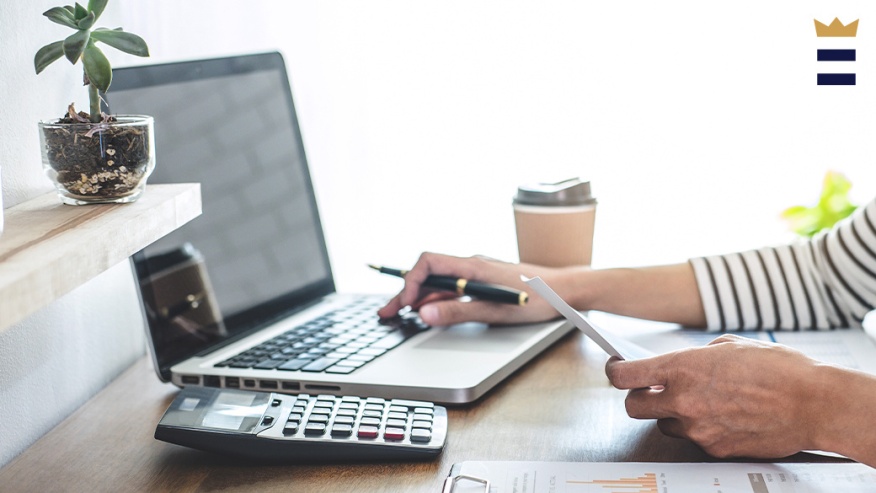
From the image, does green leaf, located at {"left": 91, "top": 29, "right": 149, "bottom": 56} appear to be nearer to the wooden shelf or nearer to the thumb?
the wooden shelf

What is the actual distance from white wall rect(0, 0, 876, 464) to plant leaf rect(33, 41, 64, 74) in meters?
0.76

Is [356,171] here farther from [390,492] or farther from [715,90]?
[390,492]

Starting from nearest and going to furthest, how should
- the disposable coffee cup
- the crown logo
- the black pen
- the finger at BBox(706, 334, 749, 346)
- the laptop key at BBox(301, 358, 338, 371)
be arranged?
the finger at BBox(706, 334, 749, 346) → the laptop key at BBox(301, 358, 338, 371) → the black pen → the disposable coffee cup → the crown logo

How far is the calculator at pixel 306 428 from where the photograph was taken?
69 cm

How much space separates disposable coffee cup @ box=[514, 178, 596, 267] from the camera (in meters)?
1.16

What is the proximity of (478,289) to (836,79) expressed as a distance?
93cm

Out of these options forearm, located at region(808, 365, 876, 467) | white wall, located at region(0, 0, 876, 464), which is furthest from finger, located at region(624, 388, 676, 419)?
white wall, located at region(0, 0, 876, 464)

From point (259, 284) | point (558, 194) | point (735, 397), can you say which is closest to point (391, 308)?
point (259, 284)

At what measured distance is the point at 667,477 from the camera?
66cm

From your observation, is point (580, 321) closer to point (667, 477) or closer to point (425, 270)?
point (667, 477)

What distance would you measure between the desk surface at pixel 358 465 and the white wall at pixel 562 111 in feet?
2.57

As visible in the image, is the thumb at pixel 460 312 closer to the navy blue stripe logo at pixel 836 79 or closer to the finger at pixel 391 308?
the finger at pixel 391 308

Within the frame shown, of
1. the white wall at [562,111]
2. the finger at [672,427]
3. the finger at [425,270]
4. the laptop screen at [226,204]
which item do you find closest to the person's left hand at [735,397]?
the finger at [672,427]

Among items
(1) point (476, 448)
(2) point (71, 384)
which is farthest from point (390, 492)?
(2) point (71, 384)
